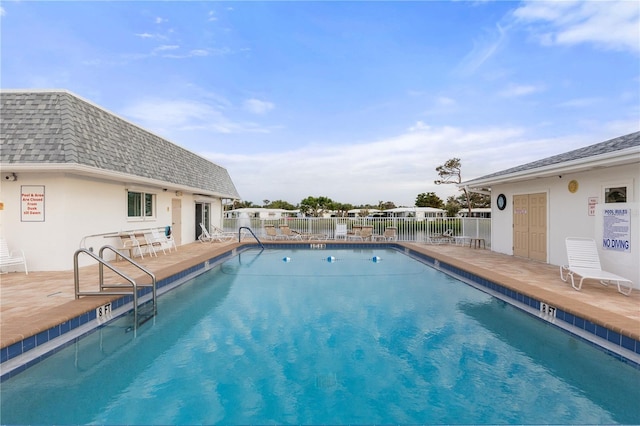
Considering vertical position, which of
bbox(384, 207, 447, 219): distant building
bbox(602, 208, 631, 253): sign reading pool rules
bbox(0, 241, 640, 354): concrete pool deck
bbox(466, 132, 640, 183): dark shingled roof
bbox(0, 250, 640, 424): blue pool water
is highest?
bbox(466, 132, 640, 183): dark shingled roof

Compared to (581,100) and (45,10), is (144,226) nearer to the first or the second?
(45,10)

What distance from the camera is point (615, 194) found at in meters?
6.83

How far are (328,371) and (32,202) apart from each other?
8.19 meters

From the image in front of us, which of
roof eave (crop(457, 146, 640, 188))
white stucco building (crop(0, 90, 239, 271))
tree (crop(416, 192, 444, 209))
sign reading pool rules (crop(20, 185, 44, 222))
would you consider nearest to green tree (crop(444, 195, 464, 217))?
tree (crop(416, 192, 444, 209))

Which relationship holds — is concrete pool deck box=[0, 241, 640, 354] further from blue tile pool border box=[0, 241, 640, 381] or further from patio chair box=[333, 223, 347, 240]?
patio chair box=[333, 223, 347, 240]

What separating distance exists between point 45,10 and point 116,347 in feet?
33.1

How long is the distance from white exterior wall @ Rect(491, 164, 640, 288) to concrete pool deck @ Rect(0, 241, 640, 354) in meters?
0.49

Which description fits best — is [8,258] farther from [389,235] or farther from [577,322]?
[389,235]

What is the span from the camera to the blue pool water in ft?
9.35

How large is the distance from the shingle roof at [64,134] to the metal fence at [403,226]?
7.53 m

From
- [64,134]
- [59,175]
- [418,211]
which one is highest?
[64,134]

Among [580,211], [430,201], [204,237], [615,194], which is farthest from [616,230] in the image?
[430,201]

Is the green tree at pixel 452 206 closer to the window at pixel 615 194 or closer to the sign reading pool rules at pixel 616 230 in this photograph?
the window at pixel 615 194

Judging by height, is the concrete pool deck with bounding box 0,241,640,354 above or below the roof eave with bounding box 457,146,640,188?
below
